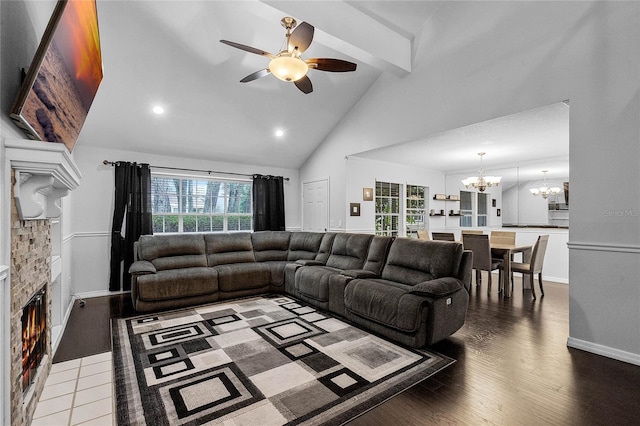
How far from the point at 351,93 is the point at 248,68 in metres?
1.81

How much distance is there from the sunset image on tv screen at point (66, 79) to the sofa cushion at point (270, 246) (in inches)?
130

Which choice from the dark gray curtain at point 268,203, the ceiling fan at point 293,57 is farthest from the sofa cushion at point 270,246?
the ceiling fan at point 293,57

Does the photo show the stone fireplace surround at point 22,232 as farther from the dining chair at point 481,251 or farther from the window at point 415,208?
the window at point 415,208

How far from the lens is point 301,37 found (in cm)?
272

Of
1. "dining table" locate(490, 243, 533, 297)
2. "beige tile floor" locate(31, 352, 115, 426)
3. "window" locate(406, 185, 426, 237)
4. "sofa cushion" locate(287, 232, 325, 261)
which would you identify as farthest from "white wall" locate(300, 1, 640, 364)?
"beige tile floor" locate(31, 352, 115, 426)

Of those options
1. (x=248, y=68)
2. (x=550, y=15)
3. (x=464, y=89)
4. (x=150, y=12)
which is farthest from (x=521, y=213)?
(x=150, y=12)

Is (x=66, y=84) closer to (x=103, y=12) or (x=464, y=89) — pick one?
(x=103, y=12)

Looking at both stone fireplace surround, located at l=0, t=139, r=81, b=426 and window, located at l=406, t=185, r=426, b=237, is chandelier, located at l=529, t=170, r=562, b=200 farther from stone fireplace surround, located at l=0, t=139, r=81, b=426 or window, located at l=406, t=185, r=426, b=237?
stone fireplace surround, located at l=0, t=139, r=81, b=426

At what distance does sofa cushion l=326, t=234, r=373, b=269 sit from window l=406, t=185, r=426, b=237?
9.67ft

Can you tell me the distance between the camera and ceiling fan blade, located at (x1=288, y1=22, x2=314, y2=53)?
8.60ft

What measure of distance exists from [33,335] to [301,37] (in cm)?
302

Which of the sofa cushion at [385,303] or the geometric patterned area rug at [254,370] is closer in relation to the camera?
the geometric patterned area rug at [254,370]

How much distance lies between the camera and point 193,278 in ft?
13.2

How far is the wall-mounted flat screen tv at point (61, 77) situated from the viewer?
1347mm
